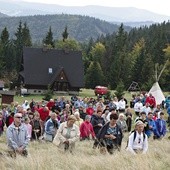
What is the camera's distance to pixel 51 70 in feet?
202

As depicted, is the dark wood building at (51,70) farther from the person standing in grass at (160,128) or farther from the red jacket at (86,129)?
the red jacket at (86,129)

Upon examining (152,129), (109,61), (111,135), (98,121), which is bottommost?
(109,61)

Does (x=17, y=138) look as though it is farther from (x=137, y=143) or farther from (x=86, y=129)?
(x=86, y=129)

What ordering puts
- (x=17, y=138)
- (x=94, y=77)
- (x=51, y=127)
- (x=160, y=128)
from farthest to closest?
(x=94, y=77)
(x=160, y=128)
(x=51, y=127)
(x=17, y=138)

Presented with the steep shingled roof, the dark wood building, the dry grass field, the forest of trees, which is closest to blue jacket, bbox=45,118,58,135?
the dry grass field

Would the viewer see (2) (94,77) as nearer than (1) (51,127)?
No

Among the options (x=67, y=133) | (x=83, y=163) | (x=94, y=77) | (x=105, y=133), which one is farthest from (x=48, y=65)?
(x=83, y=163)

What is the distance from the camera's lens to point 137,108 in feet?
84.9

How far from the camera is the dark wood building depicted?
197ft

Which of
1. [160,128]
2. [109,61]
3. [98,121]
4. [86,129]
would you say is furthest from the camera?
[109,61]

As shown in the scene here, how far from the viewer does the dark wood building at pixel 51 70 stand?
60062mm

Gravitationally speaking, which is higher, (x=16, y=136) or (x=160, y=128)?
(x=16, y=136)

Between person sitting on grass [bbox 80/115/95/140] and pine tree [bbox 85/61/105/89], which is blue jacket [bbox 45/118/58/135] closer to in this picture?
person sitting on grass [bbox 80/115/95/140]

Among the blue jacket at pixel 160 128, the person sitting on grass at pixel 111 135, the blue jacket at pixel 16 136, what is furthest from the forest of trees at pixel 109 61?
the blue jacket at pixel 16 136
